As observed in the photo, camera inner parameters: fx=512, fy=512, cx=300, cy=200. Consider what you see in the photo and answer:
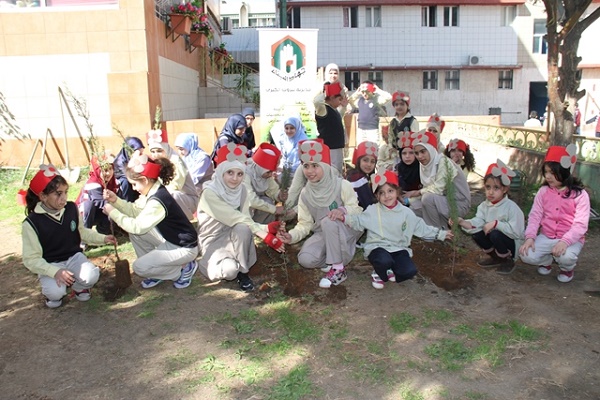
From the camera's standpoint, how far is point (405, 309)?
3.98m

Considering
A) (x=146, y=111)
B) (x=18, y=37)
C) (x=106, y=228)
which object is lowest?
(x=106, y=228)

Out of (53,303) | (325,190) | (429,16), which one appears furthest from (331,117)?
(429,16)

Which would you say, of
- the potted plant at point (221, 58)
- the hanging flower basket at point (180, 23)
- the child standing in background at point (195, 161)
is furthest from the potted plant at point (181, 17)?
the potted plant at point (221, 58)

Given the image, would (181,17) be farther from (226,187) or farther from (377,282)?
(377,282)

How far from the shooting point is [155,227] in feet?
14.5

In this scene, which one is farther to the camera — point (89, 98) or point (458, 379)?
point (89, 98)

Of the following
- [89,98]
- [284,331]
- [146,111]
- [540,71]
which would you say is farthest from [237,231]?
[540,71]

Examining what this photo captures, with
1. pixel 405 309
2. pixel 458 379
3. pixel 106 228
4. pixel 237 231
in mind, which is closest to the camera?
pixel 458 379

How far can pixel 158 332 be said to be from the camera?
372 centimetres

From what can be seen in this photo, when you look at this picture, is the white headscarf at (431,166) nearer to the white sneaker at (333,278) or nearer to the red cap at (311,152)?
the red cap at (311,152)

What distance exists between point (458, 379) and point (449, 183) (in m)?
1.94

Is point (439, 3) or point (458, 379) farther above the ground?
point (439, 3)

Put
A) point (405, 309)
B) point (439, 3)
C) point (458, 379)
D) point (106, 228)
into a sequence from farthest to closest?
point (439, 3) → point (106, 228) → point (405, 309) → point (458, 379)

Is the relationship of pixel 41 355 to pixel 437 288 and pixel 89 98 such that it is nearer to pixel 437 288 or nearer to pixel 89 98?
pixel 437 288
